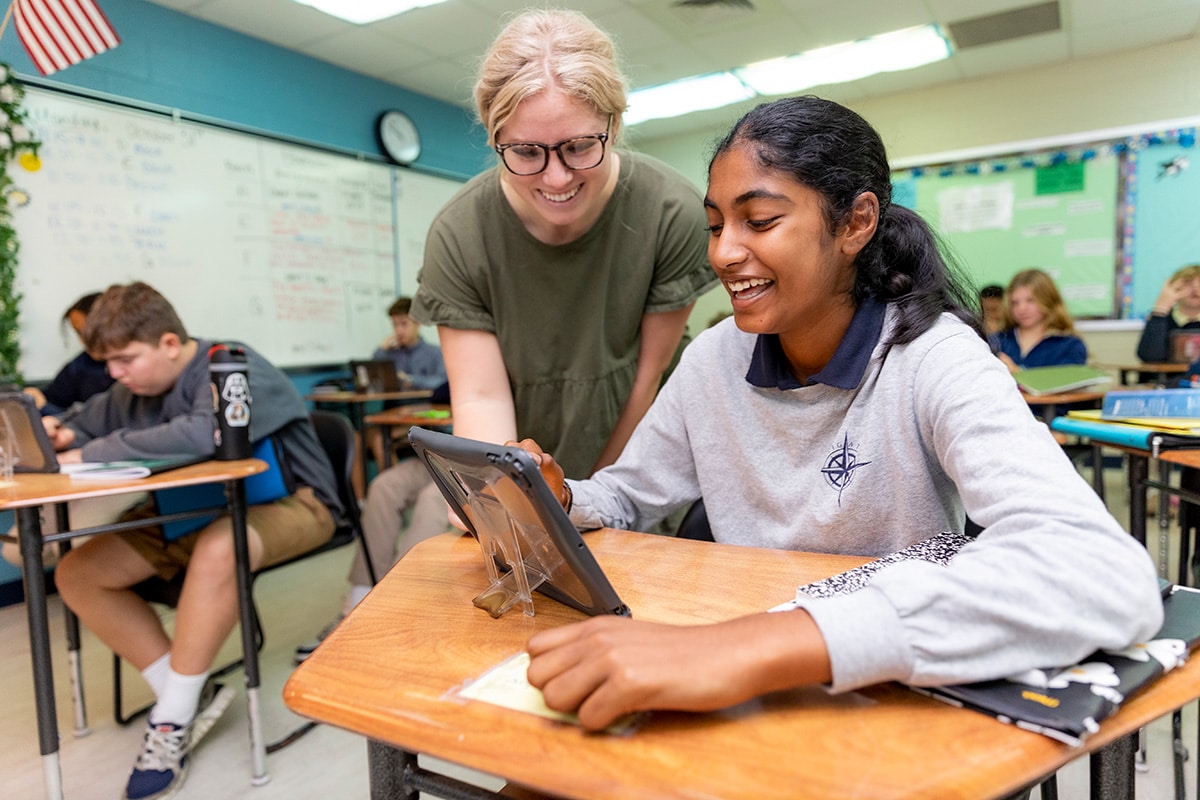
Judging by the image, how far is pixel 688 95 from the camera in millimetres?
5750

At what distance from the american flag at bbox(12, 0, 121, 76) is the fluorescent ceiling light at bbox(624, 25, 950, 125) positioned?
3.46 meters

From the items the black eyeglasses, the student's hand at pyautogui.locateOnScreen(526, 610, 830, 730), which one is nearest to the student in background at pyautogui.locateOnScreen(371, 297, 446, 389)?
the black eyeglasses

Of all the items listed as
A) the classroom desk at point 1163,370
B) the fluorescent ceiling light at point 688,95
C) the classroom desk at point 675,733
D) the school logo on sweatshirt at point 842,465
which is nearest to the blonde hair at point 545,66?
the school logo on sweatshirt at point 842,465

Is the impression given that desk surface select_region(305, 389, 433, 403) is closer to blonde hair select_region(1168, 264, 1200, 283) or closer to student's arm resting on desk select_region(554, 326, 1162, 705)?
student's arm resting on desk select_region(554, 326, 1162, 705)

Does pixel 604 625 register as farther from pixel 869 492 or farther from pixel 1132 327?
pixel 1132 327

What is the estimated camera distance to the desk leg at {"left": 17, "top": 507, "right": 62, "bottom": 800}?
1540mm

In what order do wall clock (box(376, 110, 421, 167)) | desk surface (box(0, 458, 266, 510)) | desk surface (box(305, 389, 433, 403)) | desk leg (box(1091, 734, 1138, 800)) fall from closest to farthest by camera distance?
desk leg (box(1091, 734, 1138, 800)) → desk surface (box(0, 458, 266, 510)) → desk surface (box(305, 389, 433, 403)) → wall clock (box(376, 110, 421, 167))

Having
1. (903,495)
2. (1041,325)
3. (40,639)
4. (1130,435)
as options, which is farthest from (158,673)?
(1041,325)

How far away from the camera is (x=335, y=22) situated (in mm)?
4289

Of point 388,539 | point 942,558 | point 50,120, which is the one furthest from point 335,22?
point 942,558

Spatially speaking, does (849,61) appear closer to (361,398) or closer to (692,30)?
(692,30)

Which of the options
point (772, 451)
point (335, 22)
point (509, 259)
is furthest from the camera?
point (335, 22)

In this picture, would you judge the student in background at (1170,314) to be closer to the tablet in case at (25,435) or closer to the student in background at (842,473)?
the student in background at (842,473)

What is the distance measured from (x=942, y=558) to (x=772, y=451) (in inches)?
12.3
